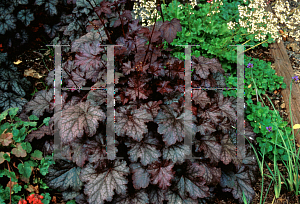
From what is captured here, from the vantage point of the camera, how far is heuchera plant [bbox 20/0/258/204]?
5.97ft

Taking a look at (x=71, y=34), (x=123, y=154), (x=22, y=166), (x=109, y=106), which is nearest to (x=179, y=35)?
(x=71, y=34)

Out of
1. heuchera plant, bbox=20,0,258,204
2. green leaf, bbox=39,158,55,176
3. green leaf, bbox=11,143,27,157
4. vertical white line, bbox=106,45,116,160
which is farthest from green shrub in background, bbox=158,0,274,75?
green leaf, bbox=11,143,27,157

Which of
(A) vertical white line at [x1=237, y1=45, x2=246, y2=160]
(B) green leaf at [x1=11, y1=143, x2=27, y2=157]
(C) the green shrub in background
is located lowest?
(B) green leaf at [x1=11, y1=143, x2=27, y2=157]

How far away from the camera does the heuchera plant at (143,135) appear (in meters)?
1.82

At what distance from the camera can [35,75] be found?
3086mm

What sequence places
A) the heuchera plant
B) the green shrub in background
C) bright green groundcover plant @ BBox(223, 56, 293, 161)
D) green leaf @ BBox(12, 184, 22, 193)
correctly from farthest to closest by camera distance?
the green shrub in background, bright green groundcover plant @ BBox(223, 56, 293, 161), green leaf @ BBox(12, 184, 22, 193), the heuchera plant

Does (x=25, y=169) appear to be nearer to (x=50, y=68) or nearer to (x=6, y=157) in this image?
(x=6, y=157)

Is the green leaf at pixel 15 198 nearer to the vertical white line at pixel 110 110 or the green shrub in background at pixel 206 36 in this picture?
the vertical white line at pixel 110 110

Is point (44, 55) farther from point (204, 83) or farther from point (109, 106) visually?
point (204, 83)

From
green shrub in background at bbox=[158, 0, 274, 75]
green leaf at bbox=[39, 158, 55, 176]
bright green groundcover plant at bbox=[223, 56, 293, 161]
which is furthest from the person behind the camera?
green shrub in background at bbox=[158, 0, 274, 75]

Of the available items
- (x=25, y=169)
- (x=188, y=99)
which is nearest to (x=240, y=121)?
(x=188, y=99)

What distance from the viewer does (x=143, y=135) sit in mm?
1869

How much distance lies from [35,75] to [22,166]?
141cm

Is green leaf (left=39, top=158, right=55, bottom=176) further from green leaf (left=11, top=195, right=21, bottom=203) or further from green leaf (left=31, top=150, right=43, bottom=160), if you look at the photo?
green leaf (left=11, top=195, right=21, bottom=203)
